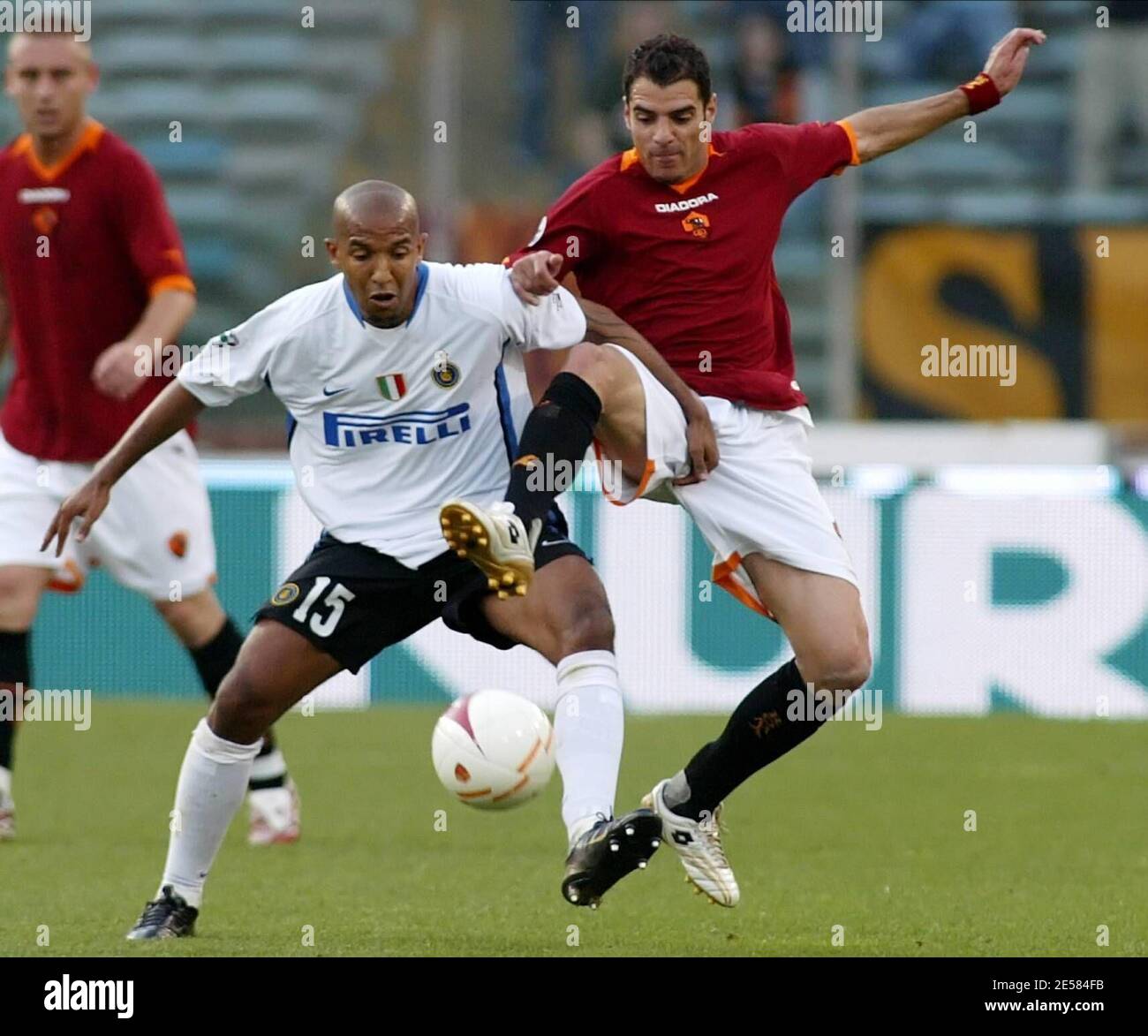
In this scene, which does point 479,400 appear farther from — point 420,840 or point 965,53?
point 965,53

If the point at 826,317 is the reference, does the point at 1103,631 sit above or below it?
below

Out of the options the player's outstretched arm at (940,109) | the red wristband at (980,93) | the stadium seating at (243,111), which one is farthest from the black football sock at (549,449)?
the stadium seating at (243,111)

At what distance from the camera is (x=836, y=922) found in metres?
5.75

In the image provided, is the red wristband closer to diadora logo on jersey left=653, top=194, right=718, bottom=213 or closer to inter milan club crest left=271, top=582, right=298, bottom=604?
diadora logo on jersey left=653, top=194, right=718, bottom=213

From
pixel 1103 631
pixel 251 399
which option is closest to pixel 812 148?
pixel 1103 631

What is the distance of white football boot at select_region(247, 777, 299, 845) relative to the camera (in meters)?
7.45

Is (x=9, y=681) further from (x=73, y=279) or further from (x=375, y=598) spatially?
(x=375, y=598)

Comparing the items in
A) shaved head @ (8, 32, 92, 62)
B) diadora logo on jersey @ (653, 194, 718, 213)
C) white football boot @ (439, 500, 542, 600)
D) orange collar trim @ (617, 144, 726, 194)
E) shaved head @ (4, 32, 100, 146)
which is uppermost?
shaved head @ (8, 32, 92, 62)

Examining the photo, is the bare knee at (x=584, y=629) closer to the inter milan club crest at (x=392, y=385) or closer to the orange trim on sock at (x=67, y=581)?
the inter milan club crest at (x=392, y=385)

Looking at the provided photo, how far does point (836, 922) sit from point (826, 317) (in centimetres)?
1011

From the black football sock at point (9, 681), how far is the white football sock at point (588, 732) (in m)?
2.89

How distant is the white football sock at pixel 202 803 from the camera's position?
17.9 ft

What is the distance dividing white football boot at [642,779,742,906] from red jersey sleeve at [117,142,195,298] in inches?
103

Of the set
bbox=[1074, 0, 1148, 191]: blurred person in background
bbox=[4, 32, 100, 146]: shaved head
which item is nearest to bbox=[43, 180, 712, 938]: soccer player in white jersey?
bbox=[4, 32, 100, 146]: shaved head
